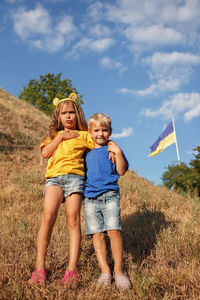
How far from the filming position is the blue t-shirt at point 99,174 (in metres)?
3.19

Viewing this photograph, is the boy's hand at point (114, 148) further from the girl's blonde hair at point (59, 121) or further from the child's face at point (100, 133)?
the girl's blonde hair at point (59, 121)


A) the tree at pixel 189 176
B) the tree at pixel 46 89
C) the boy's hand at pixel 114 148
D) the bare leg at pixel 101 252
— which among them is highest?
the tree at pixel 46 89

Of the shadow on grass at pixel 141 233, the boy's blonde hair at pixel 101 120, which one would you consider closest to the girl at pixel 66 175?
the boy's blonde hair at pixel 101 120

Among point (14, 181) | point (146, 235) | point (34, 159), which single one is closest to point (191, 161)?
point (34, 159)

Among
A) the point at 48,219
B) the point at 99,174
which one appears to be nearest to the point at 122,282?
the point at 48,219

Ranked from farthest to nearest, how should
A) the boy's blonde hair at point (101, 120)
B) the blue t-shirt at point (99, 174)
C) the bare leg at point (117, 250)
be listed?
1. the boy's blonde hair at point (101, 120)
2. the blue t-shirt at point (99, 174)
3. the bare leg at point (117, 250)

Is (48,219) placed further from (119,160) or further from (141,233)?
(141,233)

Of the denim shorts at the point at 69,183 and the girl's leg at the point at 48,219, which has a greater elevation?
the denim shorts at the point at 69,183

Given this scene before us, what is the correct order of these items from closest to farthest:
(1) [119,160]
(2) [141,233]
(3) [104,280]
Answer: (3) [104,280] < (1) [119,160] < (2) [141,233]

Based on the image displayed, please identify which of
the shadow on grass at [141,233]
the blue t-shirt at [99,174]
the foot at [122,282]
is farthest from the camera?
the shadow on grass at [141,233]

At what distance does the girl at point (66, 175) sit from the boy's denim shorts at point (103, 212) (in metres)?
0.14

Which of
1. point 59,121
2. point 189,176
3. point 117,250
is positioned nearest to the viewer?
point 117,250

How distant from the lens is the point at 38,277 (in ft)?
9.02

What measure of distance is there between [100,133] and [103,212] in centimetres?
96
